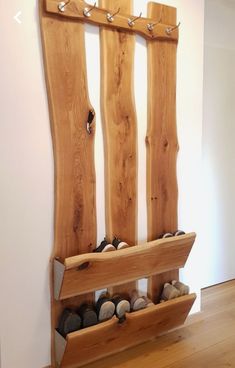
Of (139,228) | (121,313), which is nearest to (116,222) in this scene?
(139,228)

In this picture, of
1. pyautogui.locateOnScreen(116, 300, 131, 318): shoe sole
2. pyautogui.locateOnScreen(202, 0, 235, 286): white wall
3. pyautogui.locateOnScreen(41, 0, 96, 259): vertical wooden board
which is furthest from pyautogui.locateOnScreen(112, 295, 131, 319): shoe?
pyautogui.locateOnScreen(202, 0, 235, 286): white wall

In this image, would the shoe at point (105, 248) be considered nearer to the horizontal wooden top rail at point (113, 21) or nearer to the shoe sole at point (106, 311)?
the shoe sole at point (106, 311)

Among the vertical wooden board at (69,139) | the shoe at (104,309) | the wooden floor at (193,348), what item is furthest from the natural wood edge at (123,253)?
the wooden floor at (193,348)

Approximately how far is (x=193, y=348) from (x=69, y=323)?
0.79 m

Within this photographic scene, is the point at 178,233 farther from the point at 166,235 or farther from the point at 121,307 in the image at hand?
the point at 121,307

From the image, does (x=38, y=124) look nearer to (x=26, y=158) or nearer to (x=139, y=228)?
(x=26, y=158)

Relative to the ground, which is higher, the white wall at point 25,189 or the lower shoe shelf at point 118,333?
the white wall at point 25,189

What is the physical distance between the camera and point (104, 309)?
196cm

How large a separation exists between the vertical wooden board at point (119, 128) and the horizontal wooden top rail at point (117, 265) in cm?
16

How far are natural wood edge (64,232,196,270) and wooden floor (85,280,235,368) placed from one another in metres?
0.59

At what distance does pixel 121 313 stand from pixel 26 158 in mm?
1002

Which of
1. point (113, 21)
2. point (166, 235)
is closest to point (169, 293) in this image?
point (166, 235)

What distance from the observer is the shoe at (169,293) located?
2.23 metres

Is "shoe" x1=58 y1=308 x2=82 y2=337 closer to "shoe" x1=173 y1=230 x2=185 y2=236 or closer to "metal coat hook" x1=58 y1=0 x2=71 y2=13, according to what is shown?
"shoe" x1=173 y1=230 x2=185 y2=236
